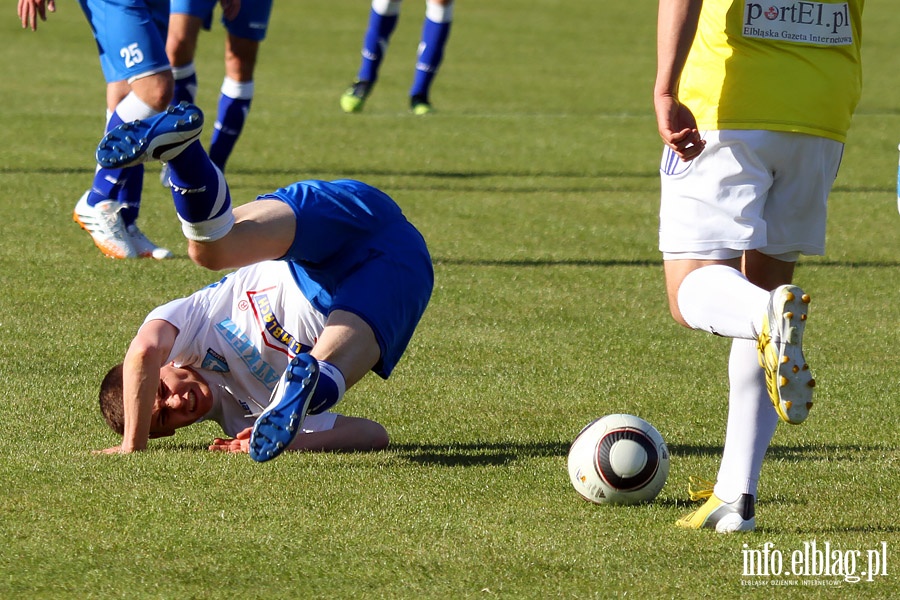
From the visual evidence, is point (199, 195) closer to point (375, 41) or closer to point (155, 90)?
point (155, 90)

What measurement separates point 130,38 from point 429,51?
607 centimetres

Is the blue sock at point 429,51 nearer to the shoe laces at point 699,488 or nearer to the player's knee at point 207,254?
the player's knee at point 207,254

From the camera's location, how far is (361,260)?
460 centimetres

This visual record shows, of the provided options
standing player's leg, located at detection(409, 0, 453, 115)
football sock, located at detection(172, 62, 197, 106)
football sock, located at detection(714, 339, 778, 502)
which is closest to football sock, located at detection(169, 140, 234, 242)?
football sock, located at detection(714, 339, 778, 502)

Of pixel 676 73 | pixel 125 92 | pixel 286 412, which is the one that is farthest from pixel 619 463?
pixel 125 92

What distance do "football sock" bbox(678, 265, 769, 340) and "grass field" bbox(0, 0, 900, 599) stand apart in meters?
0.56

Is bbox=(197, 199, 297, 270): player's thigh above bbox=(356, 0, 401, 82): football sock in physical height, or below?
above

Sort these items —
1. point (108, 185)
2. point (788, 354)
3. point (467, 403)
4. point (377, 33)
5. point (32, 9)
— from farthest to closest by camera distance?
point (377, 33), point (108, 185), point (32, 9), point (467, 403), point (788, 354)

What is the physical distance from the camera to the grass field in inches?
135

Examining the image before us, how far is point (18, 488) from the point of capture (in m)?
3.95

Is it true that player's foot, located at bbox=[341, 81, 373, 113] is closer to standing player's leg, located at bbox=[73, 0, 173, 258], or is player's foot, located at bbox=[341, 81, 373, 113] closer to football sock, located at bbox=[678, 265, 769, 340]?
standing player's leg, located at bbox=[73, 0, 173, 258]

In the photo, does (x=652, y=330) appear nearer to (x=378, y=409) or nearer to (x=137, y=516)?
(x=378, y=409)

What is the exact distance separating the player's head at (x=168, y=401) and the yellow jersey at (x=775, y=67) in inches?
74.4

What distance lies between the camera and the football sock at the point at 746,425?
3.66 m
